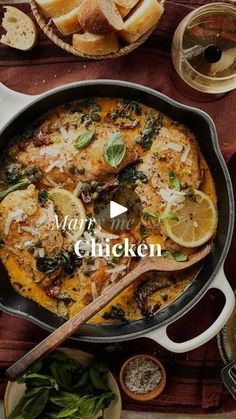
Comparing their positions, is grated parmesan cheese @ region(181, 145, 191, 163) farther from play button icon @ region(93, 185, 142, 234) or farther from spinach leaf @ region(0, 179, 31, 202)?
spinach leaf @ region(0, 179, 31, 202)

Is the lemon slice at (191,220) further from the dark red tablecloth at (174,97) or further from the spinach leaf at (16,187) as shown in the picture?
the spinach leaf at (16,187)

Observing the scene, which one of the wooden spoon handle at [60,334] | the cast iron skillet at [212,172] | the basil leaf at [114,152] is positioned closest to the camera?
the wooden spoon handle at [60,334]

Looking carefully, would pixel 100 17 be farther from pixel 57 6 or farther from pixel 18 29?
pixel 18 29

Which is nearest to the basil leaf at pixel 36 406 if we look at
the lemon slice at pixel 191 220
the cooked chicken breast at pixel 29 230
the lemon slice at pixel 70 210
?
the cooked chicken breast at pixel 29 230

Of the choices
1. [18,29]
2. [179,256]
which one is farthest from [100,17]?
[179,256]

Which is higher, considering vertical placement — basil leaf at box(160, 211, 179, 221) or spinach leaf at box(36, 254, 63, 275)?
basil leaf at box(160, 211, 179, 221)

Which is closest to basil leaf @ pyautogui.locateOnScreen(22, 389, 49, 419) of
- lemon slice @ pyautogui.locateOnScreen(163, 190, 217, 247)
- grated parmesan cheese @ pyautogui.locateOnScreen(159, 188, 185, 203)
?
lemon slice @ pyautogui.locateOnScreen(163, 190, 217, 247)
